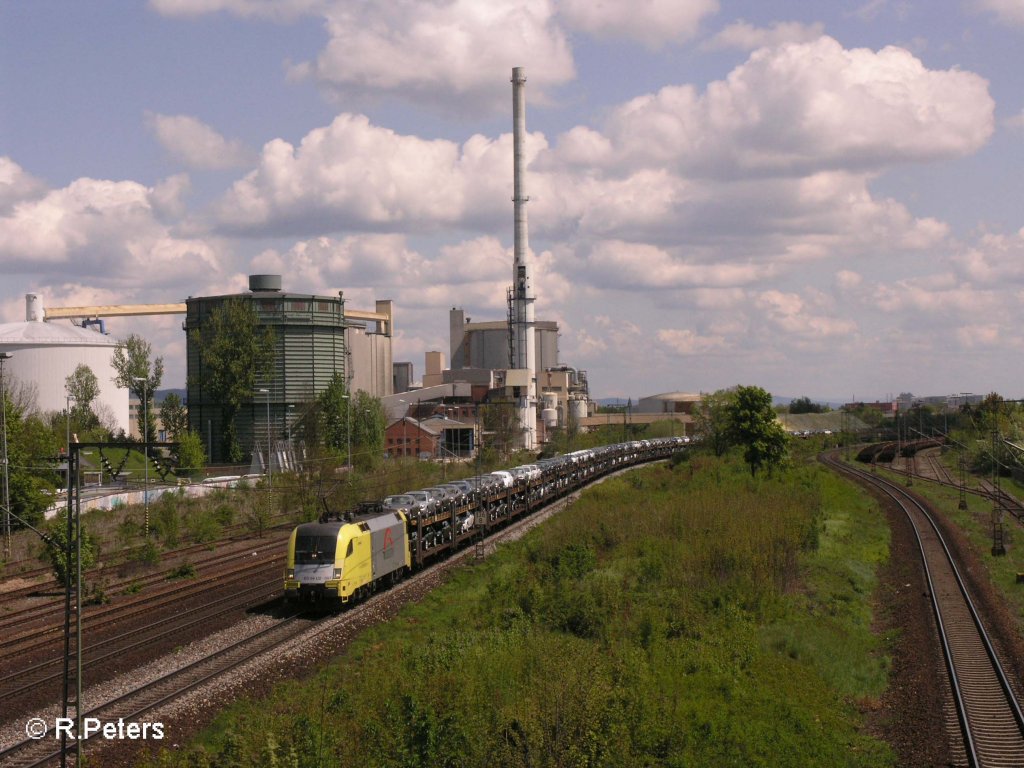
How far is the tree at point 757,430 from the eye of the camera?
69625mm

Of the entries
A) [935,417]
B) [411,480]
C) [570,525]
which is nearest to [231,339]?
[411,480]

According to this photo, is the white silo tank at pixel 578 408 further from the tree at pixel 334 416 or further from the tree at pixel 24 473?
the tree at pixel 24 473

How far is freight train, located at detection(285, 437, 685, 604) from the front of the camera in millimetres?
29500

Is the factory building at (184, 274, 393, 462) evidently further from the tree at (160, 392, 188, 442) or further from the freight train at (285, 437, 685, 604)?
the freight train at (285, 437, 685, 604)

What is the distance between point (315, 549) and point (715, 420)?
65025 mm

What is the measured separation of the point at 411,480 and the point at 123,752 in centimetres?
5036

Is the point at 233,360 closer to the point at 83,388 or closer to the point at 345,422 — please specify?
the point at 345,422

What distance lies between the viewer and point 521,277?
108m

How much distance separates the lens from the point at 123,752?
17891mm

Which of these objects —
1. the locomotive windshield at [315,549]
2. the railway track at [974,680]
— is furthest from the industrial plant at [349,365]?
the railway track at [974,680]

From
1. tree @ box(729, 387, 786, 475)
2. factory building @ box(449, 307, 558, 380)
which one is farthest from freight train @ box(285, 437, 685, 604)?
factory building @ box(449, 307, 558, 380)

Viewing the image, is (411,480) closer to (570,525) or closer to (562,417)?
(570,525)

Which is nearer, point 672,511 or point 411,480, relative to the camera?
point 672,511

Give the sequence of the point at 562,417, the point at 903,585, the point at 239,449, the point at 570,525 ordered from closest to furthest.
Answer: the point at 903,585
the point at 570,525
the point at 239,449
the point at 562,417
